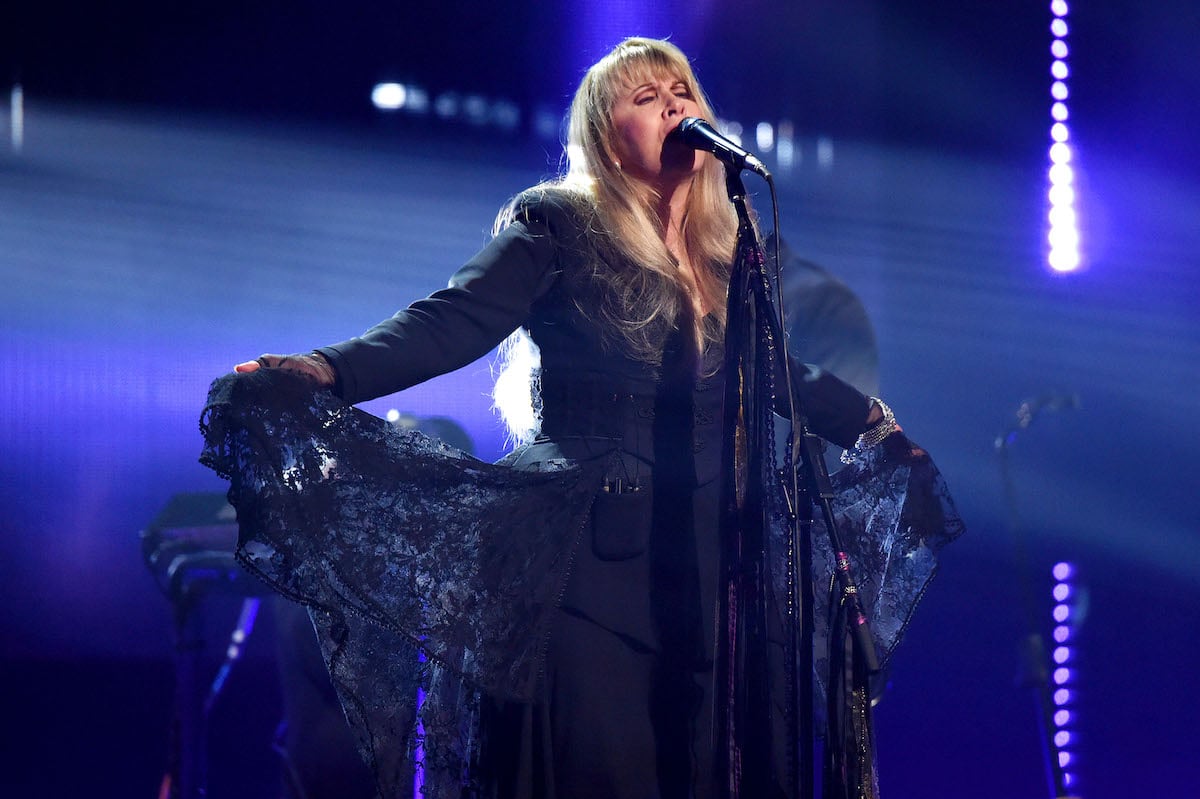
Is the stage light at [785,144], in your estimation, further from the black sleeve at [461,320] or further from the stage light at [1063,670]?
the black sleeve at [461,320]

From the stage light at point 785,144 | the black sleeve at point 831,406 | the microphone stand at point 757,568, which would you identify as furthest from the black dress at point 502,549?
the stage light at point 785,144

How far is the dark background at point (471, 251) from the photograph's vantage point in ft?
11.5

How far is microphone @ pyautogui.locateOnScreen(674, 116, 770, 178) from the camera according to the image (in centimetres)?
151

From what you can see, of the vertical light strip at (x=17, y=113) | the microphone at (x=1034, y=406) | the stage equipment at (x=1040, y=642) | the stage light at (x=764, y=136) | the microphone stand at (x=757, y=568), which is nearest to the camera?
the microphone stand at (x=757, y=568)

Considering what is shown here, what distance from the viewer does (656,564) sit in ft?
5.39

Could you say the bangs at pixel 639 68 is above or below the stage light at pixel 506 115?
below

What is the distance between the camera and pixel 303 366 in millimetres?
1509

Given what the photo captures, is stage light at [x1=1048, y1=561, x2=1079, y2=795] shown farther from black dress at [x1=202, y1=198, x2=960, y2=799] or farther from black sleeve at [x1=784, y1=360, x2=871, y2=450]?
black dress at [x1=202, y1=198, x2=960, y2=799]

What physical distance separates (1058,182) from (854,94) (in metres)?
0.84

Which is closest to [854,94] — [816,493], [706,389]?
[706,389]

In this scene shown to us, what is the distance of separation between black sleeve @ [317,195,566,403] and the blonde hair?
82 millimetres

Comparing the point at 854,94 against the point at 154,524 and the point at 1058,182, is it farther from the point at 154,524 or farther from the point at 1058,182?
the point at 154,524

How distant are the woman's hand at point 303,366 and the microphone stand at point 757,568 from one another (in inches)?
22.9

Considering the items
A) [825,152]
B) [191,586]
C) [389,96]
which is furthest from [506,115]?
[191,586]
